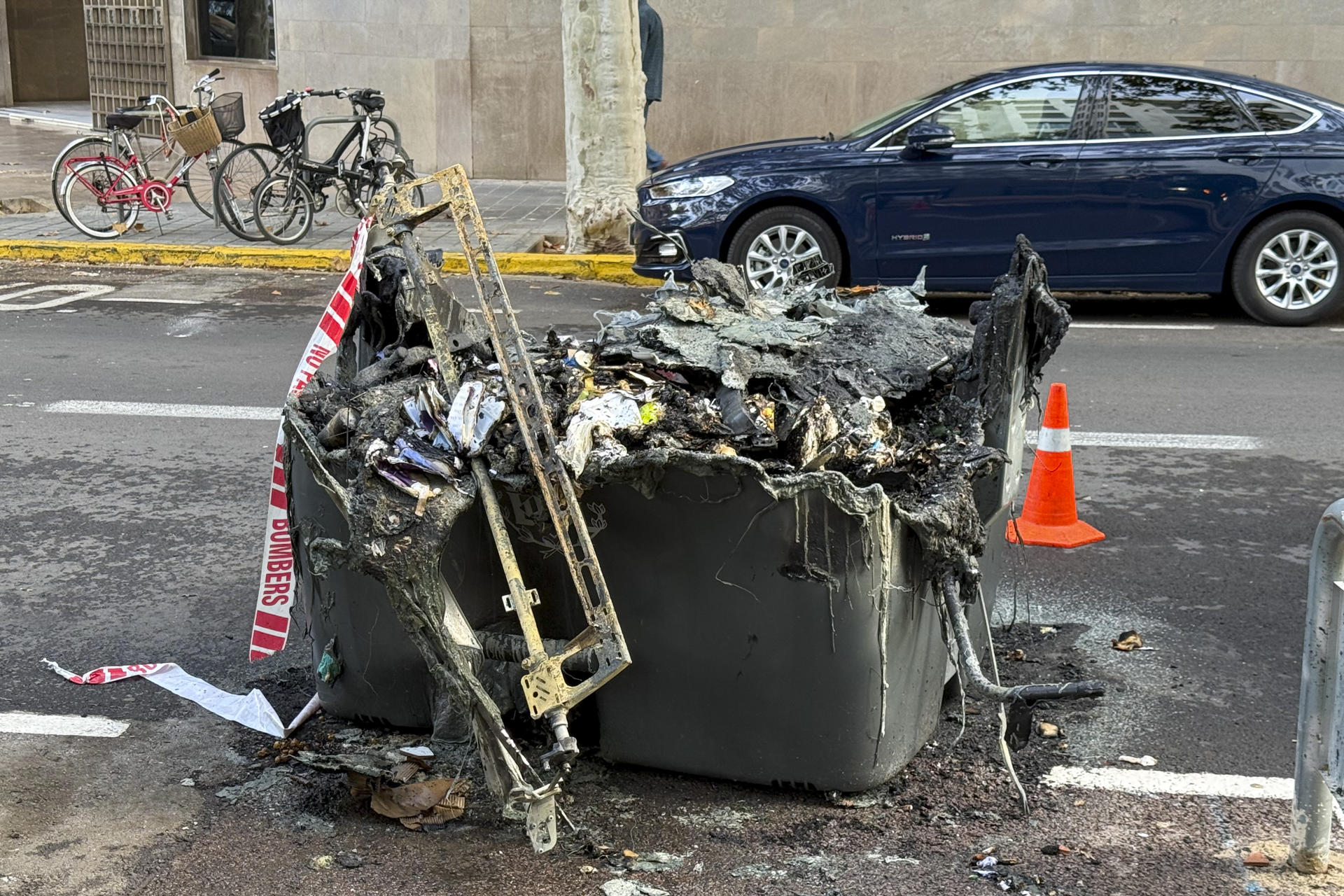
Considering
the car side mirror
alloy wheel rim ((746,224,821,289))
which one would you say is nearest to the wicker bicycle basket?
alloy wheel rim ((746,224,821,289))

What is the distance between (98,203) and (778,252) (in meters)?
6.44

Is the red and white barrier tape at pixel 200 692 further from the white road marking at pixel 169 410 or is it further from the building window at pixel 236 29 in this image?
the building window at pixel 236 29

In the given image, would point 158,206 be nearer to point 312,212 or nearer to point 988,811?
point 312,212

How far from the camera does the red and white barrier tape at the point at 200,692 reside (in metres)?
4.27

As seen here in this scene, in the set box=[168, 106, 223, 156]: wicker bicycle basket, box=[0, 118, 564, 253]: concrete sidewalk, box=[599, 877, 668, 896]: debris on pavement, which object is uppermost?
box=[168, 106, 223, 156]: wicker bicycle basket

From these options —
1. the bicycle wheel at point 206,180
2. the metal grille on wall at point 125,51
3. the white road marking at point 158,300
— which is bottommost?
the white road marking at point 158,300

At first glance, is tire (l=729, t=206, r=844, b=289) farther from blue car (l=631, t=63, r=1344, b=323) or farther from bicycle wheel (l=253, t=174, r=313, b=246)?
bicycle wheel (l=253, t=174, r=313, b=246)

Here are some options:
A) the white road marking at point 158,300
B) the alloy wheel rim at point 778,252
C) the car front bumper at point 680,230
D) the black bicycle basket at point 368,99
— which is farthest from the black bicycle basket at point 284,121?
the alloy wheel rim at point 778,252

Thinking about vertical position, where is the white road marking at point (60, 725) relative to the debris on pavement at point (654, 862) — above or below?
below

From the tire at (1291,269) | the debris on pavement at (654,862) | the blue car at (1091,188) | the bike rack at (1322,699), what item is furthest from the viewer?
the tire at (1291,269)

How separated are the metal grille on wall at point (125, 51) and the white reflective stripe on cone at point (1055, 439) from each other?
16001 millimetres

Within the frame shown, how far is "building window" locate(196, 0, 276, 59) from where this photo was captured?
18.0 m

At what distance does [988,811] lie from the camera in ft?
12.2

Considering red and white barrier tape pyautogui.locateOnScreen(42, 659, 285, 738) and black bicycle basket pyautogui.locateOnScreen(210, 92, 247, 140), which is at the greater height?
black bicycle basket pyautogui.locateOnScreen(210, 92, 247, 140)
